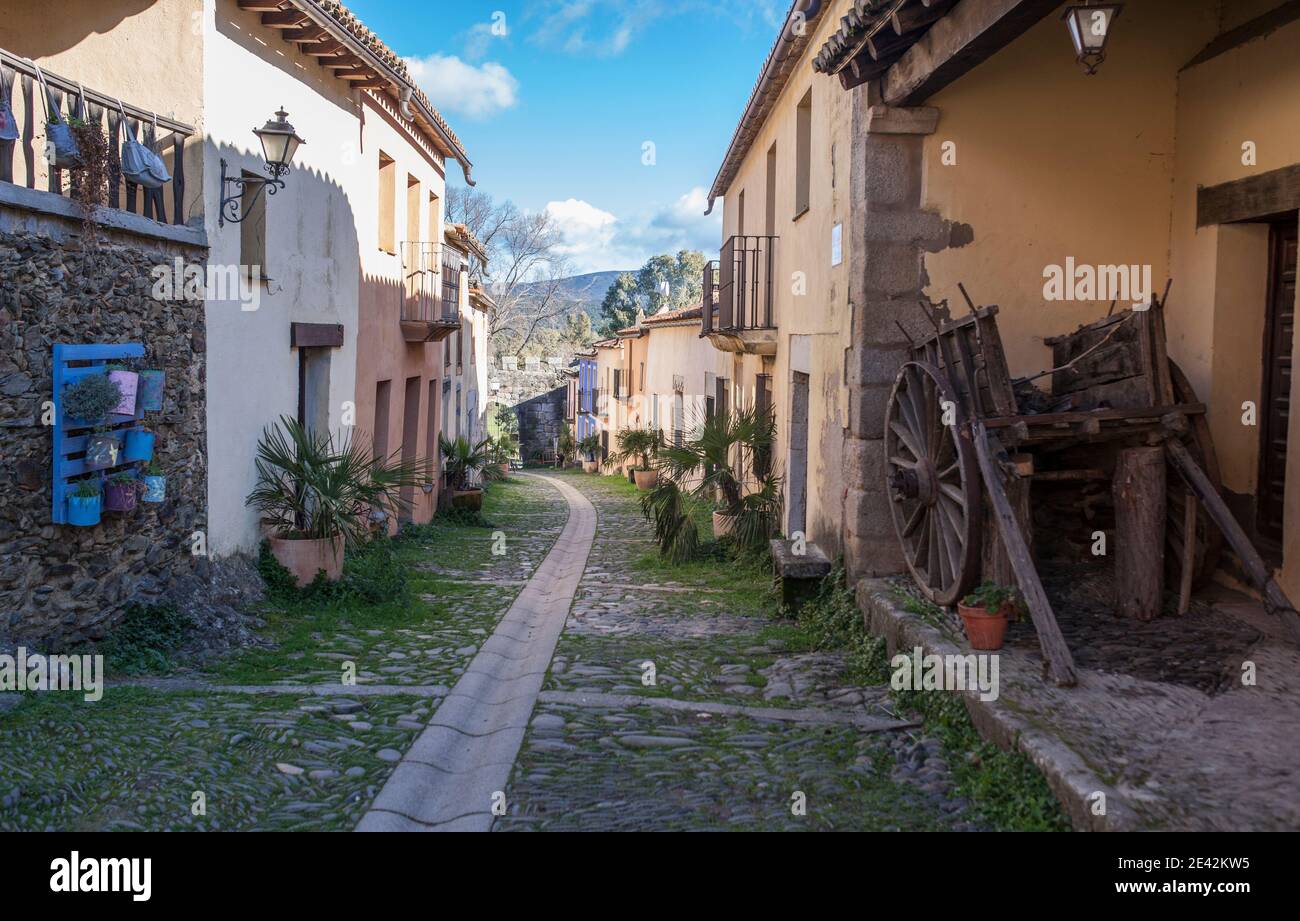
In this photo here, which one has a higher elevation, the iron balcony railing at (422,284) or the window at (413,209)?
the window at (413,209)

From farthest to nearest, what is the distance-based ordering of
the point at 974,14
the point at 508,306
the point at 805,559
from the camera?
1. the point at 508,306
2. the point at 805,559
3. the point at 974,14

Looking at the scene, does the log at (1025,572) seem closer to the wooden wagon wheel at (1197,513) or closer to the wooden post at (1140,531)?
the wooden post at (1140,531)

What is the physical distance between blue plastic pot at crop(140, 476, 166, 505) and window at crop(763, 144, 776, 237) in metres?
7.94

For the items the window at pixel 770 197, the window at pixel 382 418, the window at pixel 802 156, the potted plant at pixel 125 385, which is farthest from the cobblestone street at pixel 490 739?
the window at pixel 770 197

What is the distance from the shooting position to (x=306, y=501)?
8.85 meters

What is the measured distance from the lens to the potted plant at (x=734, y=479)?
1123cm

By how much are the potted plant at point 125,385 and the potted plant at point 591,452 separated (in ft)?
86.4

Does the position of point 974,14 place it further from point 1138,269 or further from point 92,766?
point 92,766

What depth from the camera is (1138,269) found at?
748cm

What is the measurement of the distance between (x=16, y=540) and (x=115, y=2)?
13.3 ft

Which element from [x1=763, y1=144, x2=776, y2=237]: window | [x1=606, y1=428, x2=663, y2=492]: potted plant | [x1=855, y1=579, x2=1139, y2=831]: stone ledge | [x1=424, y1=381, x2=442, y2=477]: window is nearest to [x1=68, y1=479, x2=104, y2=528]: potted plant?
[x1=855, y1=579, x2=1139, y2=831]: stone ledge

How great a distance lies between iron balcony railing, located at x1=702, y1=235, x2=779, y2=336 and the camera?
12305mm

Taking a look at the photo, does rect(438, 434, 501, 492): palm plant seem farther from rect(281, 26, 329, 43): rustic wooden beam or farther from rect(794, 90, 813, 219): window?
rect(281, 26, 329, 43): rustic wooden beam

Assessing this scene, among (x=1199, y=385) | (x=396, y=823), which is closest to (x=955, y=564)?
(x=1199, y=385)
